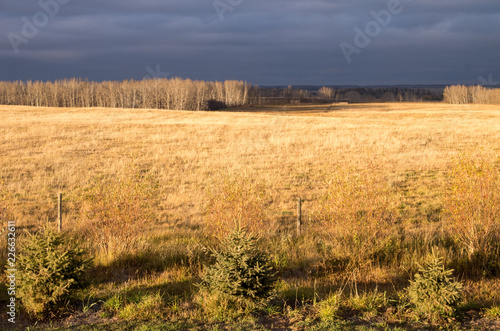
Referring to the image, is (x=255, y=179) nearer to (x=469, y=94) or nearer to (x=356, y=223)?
(x=356, y=223)

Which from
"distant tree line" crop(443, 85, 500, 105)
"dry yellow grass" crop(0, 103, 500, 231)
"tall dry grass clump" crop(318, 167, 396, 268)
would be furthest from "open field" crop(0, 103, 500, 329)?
"distant tree line" crop(443, 85, 500, 105)

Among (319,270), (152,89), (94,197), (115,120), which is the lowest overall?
(319,270)

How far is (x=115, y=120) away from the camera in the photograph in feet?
146

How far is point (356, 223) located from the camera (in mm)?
8828

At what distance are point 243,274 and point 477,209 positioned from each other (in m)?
5.81

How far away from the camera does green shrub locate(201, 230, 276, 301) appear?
6.11 meters

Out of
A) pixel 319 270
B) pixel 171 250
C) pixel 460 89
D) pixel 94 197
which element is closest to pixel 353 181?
pixel 319 270

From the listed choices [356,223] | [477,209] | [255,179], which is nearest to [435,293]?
[356,223]

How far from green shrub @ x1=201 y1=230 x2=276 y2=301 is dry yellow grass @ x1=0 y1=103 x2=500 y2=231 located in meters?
5.22

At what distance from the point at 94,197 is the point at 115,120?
37.0 metres

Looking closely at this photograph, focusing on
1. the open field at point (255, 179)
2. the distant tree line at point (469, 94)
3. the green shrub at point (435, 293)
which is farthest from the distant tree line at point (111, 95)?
the green shrub at point (435, 293)

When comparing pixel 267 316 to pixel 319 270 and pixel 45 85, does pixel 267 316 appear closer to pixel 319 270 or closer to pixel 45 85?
pixel 319 270

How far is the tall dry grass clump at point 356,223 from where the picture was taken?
841 cm

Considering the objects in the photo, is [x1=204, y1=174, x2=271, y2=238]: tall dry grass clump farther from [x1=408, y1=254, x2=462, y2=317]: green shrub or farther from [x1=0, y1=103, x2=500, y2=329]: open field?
[x1=408, y1=254, x2=462, y2=317]: green shrub
